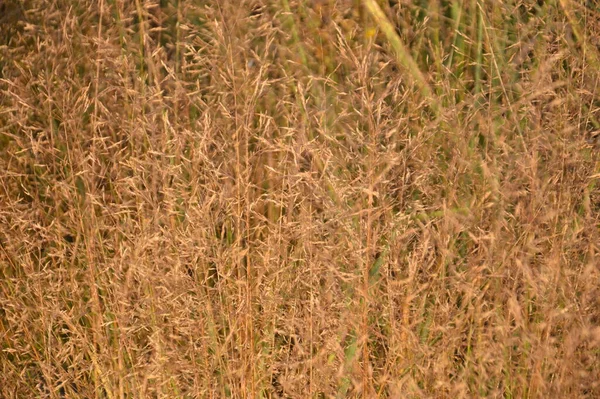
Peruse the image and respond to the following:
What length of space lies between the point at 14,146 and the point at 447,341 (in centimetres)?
140

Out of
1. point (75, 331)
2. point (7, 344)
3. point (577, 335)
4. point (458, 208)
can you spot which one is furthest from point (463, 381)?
point (7, 344)

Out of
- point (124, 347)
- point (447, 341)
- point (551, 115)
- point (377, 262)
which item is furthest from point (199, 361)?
point (551, 115)

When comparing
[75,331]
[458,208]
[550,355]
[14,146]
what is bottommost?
[550,355]

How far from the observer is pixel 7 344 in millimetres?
2463

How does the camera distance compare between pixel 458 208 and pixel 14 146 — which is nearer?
pixel 458 208

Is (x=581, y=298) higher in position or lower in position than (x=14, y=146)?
lower

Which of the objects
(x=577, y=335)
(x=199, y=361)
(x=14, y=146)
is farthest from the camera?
(x=14, y=146)

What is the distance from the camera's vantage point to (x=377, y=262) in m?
2.04

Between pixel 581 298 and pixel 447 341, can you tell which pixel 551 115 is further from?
pixel 447 341

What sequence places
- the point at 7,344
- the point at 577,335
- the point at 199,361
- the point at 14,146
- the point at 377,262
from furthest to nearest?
the point at 14,146
the point at 7,344
the point at 199,361
the point at 377,262
the point at 577,335

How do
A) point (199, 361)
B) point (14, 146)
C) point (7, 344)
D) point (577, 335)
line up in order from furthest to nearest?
1. point (14, 146)
2. point (7, 344)
3. point (199, 361)
4. point (577, 335)

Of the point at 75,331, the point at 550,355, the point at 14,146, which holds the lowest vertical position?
the point at 550,355

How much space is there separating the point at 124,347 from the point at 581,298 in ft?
3.44

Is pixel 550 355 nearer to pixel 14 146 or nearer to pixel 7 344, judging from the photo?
pixel 7 344
